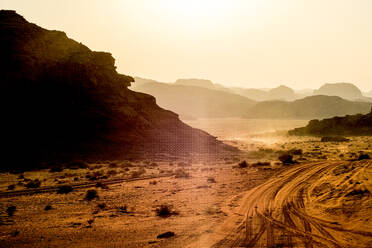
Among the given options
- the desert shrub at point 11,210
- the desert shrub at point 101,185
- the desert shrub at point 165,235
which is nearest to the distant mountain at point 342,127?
the desert shrub at point 101,185

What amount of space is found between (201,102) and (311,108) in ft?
226

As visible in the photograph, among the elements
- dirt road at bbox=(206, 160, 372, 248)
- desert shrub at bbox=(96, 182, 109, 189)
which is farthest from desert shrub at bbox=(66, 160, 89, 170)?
dirt road at bbox=(206, 160, 372, 248)

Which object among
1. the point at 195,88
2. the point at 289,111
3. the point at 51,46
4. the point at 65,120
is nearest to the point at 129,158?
the point at 65,120

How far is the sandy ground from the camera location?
8.02 metres

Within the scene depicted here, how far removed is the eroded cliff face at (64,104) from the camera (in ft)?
87.4

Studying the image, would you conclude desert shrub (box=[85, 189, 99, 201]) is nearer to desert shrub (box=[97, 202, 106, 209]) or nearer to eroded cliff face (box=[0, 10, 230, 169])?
desert shrub (box=[97, 202, 106, 209])

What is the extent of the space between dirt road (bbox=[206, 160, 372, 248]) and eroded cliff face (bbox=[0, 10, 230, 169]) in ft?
62.6

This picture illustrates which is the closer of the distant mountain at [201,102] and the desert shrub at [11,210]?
the desert shrub at [11,210]

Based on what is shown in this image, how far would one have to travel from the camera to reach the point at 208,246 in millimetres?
7570

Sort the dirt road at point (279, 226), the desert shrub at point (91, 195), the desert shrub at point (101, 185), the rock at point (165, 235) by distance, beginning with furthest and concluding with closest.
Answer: the desert shrub at point (101, 185) → the desert shrub at point (91, 195) → the rock at point (165, 235) → the dirt road at point (279, 226)

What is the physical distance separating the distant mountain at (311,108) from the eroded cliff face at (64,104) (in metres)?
107

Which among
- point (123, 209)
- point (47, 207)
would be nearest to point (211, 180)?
point (123, 209)

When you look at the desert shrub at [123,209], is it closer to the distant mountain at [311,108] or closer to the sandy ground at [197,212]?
the sandy ground at [197,212]

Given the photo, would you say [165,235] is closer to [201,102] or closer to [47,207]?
[47,207]
